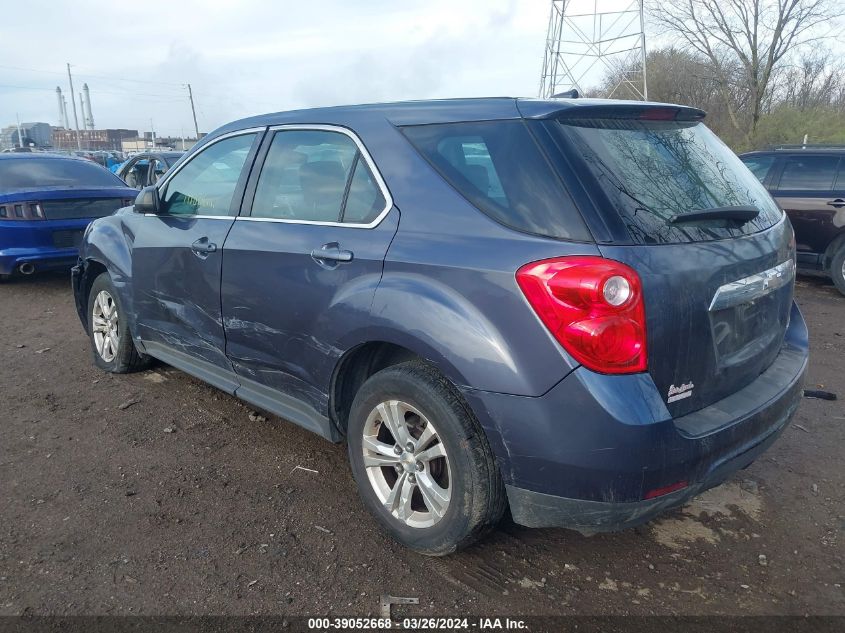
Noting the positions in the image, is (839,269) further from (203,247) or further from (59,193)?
(59,193)

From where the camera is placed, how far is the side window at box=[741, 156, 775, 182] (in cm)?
871

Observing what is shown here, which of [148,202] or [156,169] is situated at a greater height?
[156,169]

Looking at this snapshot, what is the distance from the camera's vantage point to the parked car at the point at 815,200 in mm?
7985

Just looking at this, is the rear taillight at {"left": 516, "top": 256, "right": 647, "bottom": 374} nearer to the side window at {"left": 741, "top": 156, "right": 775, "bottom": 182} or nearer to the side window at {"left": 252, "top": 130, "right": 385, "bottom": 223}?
the side window at {"left": 252, "top": 130, "right": 385, "bottom": 223}

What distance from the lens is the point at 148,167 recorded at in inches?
544

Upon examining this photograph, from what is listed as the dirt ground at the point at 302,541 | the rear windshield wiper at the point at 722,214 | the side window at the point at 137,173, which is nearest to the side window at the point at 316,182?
the rear windshield wiper at the point at 722,214

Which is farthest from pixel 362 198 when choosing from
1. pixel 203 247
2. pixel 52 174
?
pixel 52 174

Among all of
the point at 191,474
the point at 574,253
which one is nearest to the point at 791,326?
the point at 574,253

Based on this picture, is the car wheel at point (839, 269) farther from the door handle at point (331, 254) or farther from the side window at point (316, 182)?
the door handle at point (331, 254)

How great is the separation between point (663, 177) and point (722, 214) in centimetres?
27

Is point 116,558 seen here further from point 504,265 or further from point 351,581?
point 504,265

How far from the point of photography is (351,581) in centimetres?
268

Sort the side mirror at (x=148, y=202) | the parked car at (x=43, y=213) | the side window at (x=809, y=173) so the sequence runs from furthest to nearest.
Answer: the side window at (x=809, y=173) < the parked car at (x=43, y=213) < the side mirror at (x=148, y=202)

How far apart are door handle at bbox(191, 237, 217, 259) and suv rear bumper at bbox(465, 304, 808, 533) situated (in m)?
1.83
